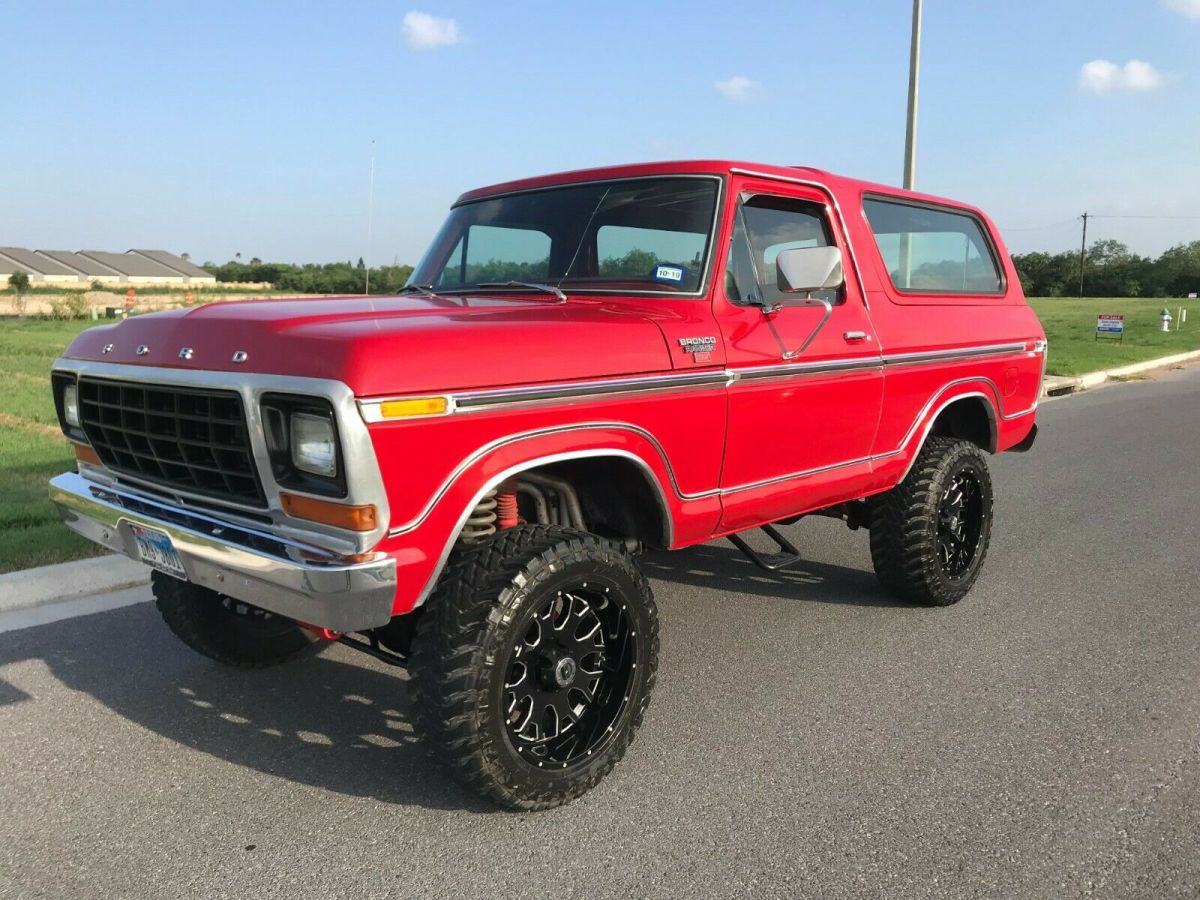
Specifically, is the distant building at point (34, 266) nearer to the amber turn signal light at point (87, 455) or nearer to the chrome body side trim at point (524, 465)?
the amber turn signal light at point (87, 455)

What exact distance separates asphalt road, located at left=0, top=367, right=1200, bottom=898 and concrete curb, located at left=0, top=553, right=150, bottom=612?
0.40 metres

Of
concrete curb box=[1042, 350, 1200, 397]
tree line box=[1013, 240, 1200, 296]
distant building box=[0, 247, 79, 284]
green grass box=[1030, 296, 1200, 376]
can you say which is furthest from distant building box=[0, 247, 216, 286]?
concrete curb box=[1042, 350, 1200, 397]

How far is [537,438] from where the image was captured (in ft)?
9.55

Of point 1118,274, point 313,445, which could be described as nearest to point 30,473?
point 313,445

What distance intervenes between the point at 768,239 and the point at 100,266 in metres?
119

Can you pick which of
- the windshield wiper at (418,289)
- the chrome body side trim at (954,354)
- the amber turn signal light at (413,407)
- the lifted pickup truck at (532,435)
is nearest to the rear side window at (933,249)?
the lifted pickup truck at (532,435)

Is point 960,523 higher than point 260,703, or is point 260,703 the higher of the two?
point 960,523

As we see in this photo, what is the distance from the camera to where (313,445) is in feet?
8.55

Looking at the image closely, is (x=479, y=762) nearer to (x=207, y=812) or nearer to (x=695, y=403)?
(x=207, y=812)

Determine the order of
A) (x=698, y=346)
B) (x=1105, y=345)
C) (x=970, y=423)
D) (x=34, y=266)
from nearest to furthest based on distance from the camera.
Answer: (x=698, y=346) → (x=970, y=423) → (x=1105, y=345) → (x=34, y=266)

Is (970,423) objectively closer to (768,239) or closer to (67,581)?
A: (768,239)

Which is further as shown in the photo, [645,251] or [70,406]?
[645,251]

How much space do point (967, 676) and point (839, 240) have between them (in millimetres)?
1945

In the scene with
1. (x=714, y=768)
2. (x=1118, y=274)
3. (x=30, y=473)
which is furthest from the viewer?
(x=1118, y=274)
